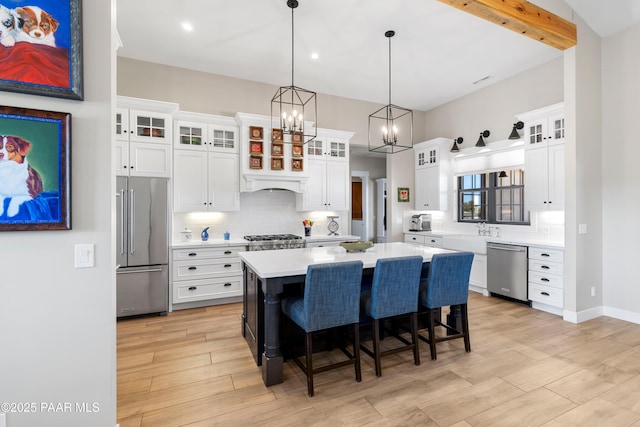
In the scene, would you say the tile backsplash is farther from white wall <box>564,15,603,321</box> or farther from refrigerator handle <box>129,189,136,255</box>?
white wall <box>564,15,603,321</box>

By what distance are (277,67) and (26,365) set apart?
441cm

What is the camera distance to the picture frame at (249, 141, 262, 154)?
475 cm

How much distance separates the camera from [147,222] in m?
3.96

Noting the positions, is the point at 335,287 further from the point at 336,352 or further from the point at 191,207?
the point at 191,207

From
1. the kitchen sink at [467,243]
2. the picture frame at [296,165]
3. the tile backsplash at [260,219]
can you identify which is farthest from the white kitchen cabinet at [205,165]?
the kitchen sink at [467,243]

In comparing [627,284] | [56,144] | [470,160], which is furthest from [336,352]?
[470,160]

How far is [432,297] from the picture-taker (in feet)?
9.26

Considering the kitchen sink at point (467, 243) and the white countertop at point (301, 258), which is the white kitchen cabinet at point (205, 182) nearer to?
the white countertop at point (301, 258)

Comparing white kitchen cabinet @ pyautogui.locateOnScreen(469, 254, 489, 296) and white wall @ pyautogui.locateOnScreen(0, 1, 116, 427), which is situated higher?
white wall @ pyautogui.locateOnScreen(0, 1, 116, 427)

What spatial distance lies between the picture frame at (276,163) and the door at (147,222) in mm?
1583

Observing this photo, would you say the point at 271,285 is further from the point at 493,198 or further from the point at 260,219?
the point at 493,198

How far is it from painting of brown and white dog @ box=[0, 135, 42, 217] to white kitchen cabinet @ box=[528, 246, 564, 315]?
5177mm

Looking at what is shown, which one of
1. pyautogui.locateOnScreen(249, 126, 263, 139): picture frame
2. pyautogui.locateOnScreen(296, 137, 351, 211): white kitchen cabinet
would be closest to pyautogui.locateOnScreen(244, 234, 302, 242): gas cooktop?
pyautogui.locateOnScreen(296, 137, 351, 211): white kitchen cabinet

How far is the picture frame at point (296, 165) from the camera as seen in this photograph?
16.6 ft
